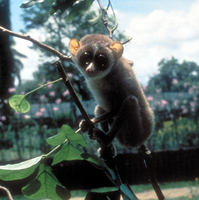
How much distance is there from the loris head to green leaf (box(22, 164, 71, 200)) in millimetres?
275

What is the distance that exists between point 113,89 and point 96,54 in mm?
132

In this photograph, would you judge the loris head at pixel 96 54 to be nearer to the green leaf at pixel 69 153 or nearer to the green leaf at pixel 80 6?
the green leaf at pixel 80 6

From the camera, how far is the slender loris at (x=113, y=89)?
76 centimetres

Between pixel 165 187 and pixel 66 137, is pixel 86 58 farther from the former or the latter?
pixel 165 187

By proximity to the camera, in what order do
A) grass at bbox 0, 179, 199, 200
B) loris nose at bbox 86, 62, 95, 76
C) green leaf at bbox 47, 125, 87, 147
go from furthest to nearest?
grass at bbox 0, 179, 199, 200 < loris nose at bbox 86, 62, 95, 76 < green leaf at bbox 47, 125, 87, 147

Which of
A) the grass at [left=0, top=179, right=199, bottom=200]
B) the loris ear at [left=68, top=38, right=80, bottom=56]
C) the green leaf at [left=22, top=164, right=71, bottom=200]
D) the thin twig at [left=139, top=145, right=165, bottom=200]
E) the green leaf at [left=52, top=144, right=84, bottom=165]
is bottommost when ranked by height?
the grass at [left=0, top=179, right=199, bottom=200]

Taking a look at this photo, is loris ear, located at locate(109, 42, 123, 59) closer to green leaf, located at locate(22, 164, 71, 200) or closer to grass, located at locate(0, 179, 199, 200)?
green leaf, located at locate(22, 164, 71, 200)

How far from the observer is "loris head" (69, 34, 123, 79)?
2.48ft

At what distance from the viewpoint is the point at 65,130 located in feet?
1.90

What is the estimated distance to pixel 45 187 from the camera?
0.64m

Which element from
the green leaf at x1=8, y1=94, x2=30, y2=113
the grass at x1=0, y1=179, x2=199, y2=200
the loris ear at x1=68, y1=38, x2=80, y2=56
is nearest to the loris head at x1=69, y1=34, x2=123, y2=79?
the loris ear at x1=68, y1=38, x2=80, y2=56

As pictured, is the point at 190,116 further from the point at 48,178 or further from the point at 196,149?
the point at 48,178


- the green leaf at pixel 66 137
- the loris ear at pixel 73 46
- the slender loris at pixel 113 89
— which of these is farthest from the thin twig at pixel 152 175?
the loris ear at pixel 73 46

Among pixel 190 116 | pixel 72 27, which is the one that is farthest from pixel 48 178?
pixel 190 116
